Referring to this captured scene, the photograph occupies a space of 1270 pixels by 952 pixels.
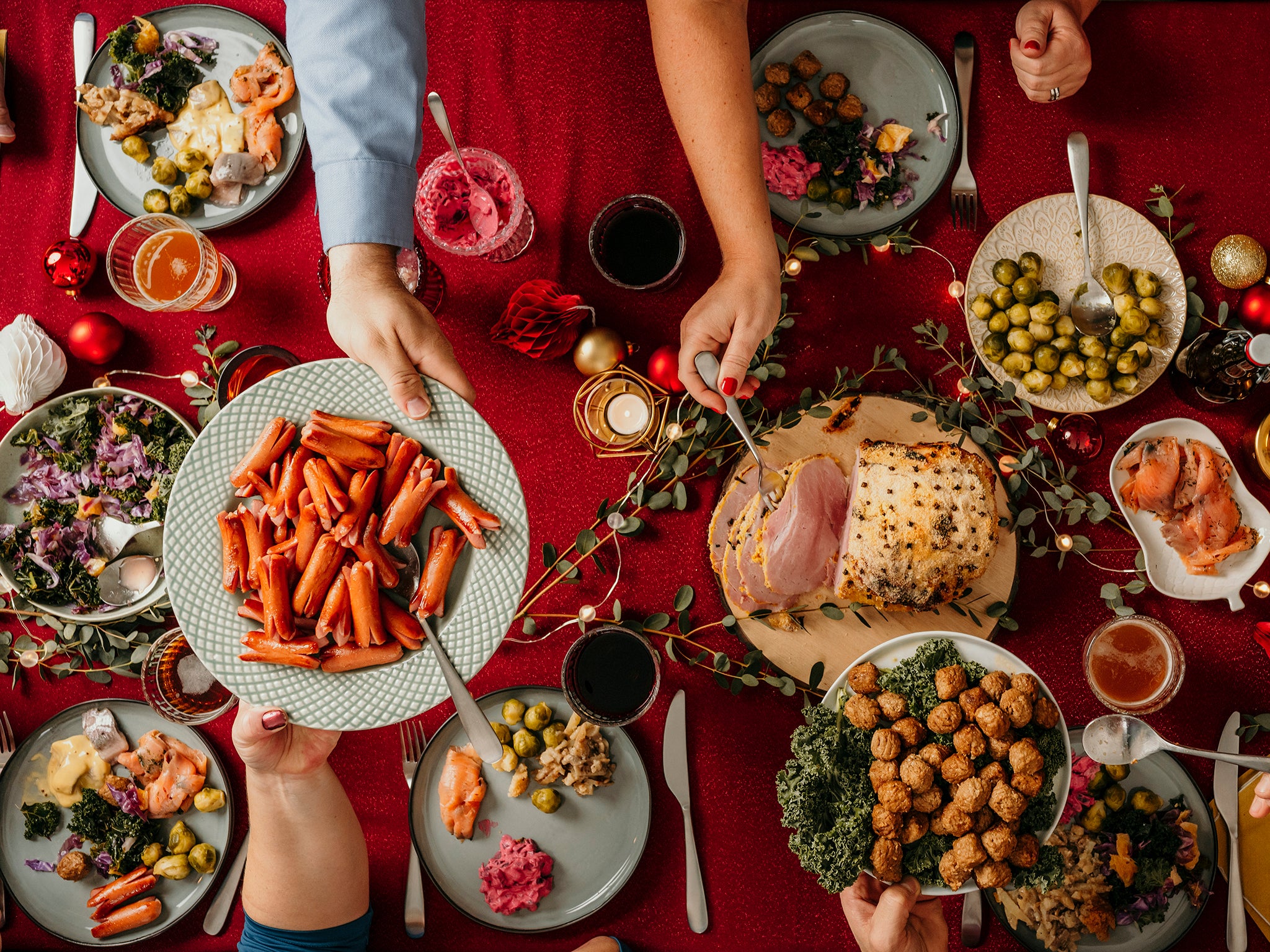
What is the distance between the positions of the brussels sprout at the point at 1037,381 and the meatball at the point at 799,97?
3.21ft

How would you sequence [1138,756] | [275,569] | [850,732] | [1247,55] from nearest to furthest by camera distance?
[275,569], [850,732], [1138,756], [1247,55]

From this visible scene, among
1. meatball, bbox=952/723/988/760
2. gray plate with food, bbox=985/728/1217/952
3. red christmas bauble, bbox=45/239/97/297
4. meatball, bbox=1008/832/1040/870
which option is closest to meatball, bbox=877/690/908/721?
meatball, bbox=952/723/988/760

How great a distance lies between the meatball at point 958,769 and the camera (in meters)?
1.67

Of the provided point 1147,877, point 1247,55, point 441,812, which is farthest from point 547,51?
point 1147,877

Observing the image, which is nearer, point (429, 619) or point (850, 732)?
point (429, 619)

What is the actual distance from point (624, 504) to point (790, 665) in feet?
2.09

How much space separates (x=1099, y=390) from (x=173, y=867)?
286 centimetres

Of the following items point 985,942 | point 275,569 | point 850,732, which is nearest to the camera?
point 275,569

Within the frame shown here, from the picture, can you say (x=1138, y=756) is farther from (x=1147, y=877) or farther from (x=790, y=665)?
(x=790, y=665)

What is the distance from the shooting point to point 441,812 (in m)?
2.12

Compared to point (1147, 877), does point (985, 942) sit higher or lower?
lower

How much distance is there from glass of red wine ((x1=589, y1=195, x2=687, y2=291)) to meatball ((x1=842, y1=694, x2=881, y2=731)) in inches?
48.2

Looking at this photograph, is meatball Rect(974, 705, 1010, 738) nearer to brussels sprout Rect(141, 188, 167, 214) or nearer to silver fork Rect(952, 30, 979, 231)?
silver fork Rect(952, 30, 979, 231)

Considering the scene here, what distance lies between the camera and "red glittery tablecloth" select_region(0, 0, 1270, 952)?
217 centimetres
